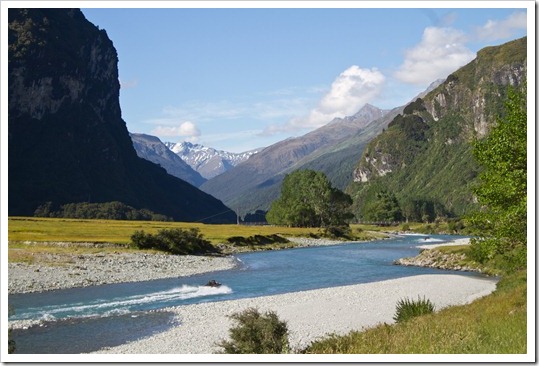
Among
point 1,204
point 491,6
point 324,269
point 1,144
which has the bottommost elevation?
point 324,269

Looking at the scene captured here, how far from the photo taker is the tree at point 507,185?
19.6 metres

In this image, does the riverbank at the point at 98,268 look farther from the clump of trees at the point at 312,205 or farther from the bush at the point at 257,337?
the clump of trees at the point at 312,205

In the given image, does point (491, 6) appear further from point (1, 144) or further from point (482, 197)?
point (1, 144)

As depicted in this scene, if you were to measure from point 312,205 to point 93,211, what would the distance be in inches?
2822

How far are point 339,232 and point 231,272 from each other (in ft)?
244

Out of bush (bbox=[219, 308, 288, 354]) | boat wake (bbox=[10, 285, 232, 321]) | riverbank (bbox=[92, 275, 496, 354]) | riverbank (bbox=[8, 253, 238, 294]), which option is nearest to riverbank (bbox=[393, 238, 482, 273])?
riverbank (bbox=[92, 275, 496, 354])

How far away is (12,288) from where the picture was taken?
40.5 metres

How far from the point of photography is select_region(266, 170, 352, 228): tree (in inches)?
5871

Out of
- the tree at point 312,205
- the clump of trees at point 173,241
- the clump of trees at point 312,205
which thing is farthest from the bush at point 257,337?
the tree at point 312,205

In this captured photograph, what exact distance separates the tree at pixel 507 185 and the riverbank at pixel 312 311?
7.04 metres

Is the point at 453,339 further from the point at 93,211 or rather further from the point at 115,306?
the point at 93,211

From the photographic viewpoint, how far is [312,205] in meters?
152

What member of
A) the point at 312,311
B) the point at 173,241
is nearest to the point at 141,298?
the point at 312,311

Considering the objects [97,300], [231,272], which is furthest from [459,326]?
[231,272]
